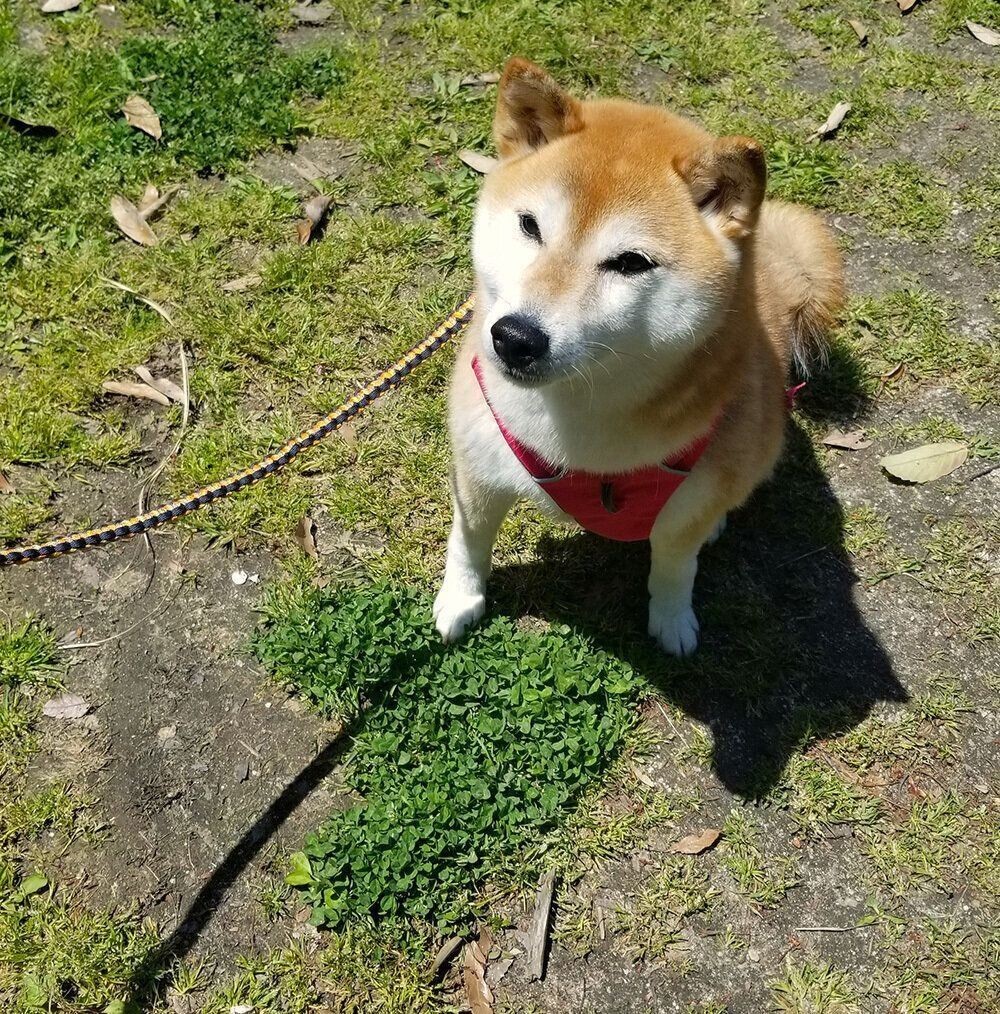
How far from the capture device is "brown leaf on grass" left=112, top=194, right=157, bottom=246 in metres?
4.32

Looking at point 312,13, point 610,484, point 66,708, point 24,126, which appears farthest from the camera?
point 312,13

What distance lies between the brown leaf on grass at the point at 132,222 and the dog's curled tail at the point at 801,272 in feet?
9.22

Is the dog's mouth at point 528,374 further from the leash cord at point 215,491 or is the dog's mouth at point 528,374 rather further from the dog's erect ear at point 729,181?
the leash cord at point 215,491

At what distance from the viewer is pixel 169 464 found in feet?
12.3

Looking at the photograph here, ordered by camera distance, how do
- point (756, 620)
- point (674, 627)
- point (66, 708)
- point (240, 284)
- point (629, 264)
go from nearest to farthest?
1. point (629, 264)
2. point (66, 708)
3. point (674, 627)
4. point (756, 620)
5. point (240, 284)

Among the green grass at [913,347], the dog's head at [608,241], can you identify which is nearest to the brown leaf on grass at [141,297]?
the dog's head at [608,241]

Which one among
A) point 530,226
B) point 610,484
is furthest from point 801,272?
point 530,226

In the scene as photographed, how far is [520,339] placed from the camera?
87.0 inches

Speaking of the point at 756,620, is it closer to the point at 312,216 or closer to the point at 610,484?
the point at 610,484

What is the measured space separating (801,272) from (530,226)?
1.55 metres

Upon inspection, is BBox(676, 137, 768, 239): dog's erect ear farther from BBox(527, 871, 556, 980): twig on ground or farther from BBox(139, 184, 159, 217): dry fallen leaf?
BBox(139, 184, 159, 217): dry fallen leaf

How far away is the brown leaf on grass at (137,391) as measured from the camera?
3877mm

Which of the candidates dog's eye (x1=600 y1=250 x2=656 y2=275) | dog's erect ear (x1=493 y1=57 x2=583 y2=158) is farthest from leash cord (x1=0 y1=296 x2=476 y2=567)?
dog's eye (x1=600 y1=250 x2=656 y2=275)

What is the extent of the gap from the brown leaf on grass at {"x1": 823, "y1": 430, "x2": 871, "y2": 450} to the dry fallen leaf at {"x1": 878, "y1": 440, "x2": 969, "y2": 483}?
0.11m
